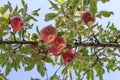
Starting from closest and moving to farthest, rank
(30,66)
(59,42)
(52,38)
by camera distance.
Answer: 1. (59,42)
2. (52,38)
3. (30,66)

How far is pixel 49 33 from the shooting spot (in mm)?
4242

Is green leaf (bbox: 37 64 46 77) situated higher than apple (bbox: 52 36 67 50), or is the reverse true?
apple (bbox: 52 36 67 50)

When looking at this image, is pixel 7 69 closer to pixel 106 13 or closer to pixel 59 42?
pixel 59 42

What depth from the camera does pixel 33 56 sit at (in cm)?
469

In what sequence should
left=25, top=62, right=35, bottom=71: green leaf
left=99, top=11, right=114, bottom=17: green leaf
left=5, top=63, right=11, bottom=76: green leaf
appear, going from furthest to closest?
left=5, top=63, right=11, bottom=76: green leaf → left=25, top=62, right=35, bottom=71: green leaf → left=99, top=11, right=114, bottom=17: green leaf

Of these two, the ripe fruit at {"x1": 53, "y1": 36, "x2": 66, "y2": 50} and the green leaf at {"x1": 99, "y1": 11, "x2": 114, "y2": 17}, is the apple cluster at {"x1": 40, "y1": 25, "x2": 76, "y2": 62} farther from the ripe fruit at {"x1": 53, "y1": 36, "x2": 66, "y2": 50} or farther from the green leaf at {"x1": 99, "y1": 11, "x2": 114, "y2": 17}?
the green leaf at {"x1": 99, "y1": 11, "x2": 114, "y2": 17}

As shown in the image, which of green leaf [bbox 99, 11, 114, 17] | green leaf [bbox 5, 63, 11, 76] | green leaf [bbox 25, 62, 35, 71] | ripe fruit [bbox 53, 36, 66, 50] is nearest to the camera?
ripe fruit [bbox 53, 36, 66, 50]

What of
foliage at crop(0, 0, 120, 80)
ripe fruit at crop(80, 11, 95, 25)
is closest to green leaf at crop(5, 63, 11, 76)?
foliage at crop(0, 0, 120, 80)

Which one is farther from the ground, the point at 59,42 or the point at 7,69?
the point at 59,42

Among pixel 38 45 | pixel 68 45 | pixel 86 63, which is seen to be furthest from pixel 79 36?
pixel 86 63

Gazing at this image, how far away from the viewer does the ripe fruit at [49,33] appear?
167 inches

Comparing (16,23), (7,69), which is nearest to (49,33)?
(16,23)

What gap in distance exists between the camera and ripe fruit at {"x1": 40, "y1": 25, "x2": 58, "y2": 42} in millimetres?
4230

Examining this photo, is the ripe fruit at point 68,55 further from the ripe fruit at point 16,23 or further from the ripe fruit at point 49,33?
the ripe fruit at point 16,23
